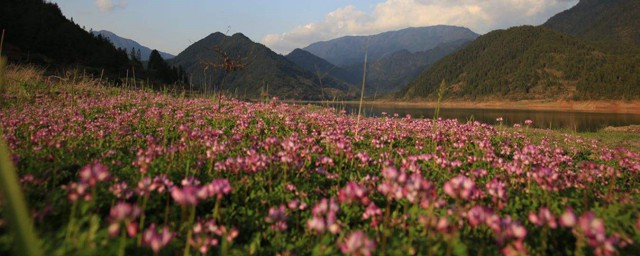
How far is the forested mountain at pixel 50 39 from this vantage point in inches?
2410

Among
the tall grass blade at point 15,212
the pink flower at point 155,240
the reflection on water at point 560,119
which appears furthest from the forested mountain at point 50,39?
the tall grass blade at point 15,212

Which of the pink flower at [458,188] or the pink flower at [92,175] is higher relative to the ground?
the pink flower at [458,188]

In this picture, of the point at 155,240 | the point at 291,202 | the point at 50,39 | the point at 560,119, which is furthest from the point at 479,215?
the point at 50,39

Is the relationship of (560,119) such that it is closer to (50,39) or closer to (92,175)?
(92,175)

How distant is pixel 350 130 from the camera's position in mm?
10539

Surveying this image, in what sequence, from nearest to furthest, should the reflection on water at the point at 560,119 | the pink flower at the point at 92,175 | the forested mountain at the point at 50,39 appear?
the pink flower at the point at 92,175 → the reflection on water at the point at 560,119 → the forested mountain at the point at 50,39

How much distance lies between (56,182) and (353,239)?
4255 millimetres

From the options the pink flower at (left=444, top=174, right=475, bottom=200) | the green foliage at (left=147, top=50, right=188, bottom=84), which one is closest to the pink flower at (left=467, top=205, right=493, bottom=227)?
the pink flower at (left=444, top=174, right=475, bottom=200)

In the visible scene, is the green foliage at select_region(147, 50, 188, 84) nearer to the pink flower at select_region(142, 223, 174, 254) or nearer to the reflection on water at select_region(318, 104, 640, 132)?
the reflection on water at select_region(318, 104, 640, 132)

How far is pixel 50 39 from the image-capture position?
217 feet

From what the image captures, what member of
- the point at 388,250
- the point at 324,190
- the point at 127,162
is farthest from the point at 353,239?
the point at 127,162

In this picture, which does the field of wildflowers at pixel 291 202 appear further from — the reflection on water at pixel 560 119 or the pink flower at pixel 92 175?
the reflection on water at pixel 560 119

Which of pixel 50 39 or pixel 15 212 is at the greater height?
pixel 50 39

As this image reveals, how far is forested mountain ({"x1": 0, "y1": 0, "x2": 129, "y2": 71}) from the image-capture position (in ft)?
201
